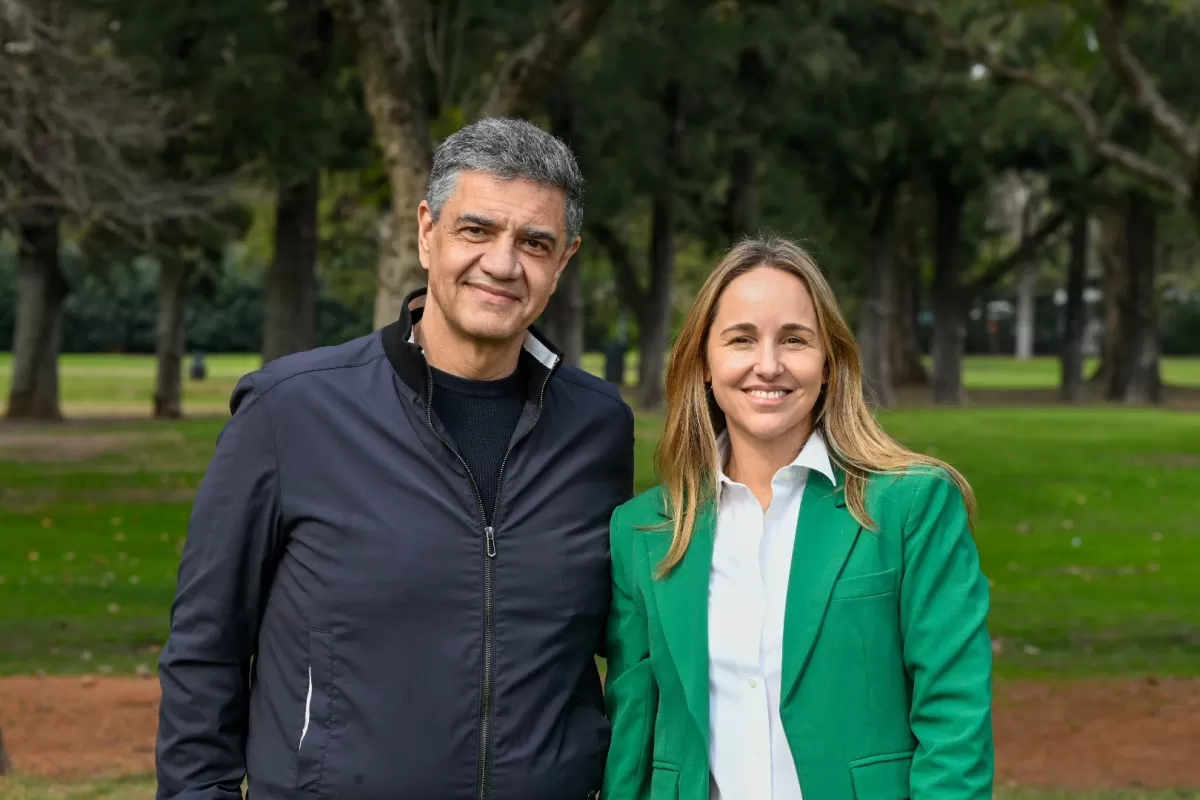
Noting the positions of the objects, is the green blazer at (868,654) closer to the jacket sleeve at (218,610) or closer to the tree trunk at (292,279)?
the jacket sleeve at (218,610)

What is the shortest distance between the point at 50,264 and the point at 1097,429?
19.9 m

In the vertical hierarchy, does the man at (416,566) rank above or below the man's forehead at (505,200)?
below

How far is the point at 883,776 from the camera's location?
2.98 m

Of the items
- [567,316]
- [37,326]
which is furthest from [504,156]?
[37,326]

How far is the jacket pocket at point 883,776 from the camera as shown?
9.73 ft

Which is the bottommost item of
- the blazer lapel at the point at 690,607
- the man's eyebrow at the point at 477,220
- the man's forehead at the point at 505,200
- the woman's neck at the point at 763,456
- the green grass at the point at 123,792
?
the green grass at the point at 123,792

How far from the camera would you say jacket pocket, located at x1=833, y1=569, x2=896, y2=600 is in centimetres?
301

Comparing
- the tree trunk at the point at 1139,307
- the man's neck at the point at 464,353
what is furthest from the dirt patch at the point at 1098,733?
the tree trunk at the point at 1139,307

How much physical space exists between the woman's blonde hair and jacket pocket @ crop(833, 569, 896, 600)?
121mm

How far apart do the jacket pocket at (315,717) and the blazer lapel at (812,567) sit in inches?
32.9

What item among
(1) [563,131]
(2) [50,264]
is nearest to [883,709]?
(1) [563,131]

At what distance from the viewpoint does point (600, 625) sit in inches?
128

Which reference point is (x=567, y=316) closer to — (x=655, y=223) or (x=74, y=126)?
(x=655, y=223)

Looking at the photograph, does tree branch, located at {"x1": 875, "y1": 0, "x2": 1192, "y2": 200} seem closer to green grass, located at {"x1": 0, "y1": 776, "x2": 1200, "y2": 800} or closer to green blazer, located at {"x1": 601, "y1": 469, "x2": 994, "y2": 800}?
green grass, located at {"x1": 0, "y1": 776, "x2": 1200, "y2": 800}
